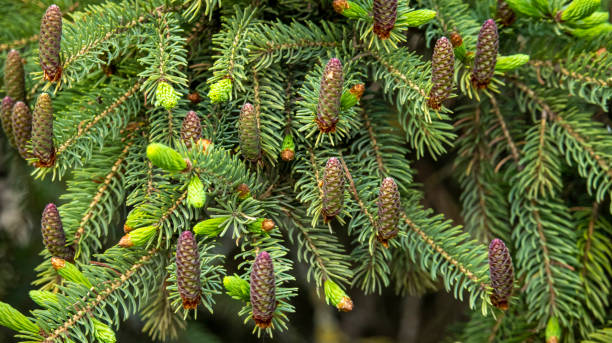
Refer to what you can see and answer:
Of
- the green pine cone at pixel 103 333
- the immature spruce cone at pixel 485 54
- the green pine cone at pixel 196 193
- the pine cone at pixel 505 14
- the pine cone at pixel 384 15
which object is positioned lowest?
the green pine cone at pixel 103 333

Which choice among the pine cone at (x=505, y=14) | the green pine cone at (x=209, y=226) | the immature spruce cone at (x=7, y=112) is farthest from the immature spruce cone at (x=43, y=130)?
the pine cone at (x=505, y=14)

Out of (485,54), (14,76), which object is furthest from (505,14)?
(14,76)

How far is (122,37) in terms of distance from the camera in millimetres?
857

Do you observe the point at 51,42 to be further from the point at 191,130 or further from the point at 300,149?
the point at 300,149

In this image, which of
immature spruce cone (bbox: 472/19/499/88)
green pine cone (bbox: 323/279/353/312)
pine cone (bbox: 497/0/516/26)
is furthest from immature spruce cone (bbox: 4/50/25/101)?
pine cone (bbox: 497/0/516/26)

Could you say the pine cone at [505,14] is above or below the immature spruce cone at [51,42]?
above

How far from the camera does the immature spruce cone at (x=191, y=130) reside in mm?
739

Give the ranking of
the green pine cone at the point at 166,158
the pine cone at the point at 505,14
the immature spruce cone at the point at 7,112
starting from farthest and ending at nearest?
the pine cone at the point at 505,14 < the immature spruce cone at the point at 7,112 < the green pine cone at the point at 166,158

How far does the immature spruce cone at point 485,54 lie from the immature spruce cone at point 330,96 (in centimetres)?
23

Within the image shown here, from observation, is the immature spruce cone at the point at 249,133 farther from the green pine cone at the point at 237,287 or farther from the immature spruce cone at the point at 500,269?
the immature spruce cone at the point at 500,269

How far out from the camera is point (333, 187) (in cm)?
72

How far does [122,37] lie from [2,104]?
0.75 feet

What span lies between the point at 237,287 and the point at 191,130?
9.0 inches

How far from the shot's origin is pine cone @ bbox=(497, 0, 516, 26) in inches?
38.2
